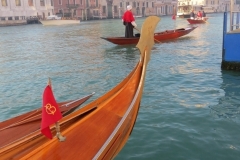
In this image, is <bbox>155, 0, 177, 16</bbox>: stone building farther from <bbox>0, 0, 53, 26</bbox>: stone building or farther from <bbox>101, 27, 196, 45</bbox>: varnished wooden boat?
<bbox>101, 27, 196, 45</bbox>: varnished wooden boat

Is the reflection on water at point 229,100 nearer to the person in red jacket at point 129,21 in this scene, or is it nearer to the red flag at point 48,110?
the red flag at point 48,110

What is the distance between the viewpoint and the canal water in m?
4.12

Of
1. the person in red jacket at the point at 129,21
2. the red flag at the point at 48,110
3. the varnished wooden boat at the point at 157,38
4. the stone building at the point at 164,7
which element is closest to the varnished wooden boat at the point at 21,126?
the red flag at the point at 48,110

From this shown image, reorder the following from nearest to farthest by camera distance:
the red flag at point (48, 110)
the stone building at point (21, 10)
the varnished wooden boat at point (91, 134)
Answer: the red flag at point (48, 110)
the varnished wooden boat at point (91, 134)
the stone building at point (21, 10)

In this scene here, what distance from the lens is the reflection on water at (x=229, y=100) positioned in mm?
5112

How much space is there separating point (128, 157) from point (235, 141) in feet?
5.65

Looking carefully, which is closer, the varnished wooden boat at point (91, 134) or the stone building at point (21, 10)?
the varnished wooden boat at point (91, 134)

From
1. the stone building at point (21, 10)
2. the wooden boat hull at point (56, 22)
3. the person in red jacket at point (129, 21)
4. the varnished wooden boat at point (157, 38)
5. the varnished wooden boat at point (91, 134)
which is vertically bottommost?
the varnished wooden boat at point (91, 134)

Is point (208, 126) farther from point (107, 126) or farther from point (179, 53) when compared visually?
point (179, 53)

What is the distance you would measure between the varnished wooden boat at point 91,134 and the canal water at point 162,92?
709 mm

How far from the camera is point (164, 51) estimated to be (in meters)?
12.6

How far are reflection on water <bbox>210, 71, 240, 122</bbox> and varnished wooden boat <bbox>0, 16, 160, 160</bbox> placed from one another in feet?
6.30

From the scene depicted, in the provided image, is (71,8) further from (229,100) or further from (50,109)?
(50,109)

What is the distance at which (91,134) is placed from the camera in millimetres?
3178
